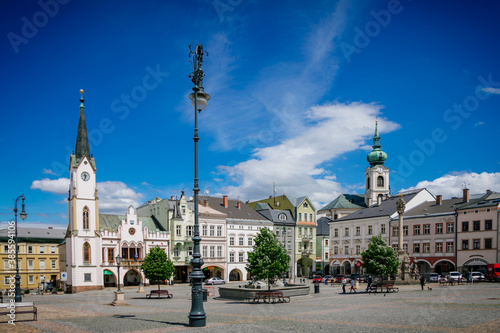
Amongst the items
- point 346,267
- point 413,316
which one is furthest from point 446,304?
point 346,267

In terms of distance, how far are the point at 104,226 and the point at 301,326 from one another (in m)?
48.0

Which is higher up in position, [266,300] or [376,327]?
[376,327]

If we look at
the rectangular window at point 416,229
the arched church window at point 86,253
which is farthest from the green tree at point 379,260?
the arched church window at point 86,253

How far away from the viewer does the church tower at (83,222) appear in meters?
54.0

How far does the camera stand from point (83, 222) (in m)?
55.1

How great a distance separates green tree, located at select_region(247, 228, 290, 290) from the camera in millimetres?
31656

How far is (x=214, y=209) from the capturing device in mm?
69562

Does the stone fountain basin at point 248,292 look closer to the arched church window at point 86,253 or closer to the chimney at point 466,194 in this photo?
the arched church window at point 86,253

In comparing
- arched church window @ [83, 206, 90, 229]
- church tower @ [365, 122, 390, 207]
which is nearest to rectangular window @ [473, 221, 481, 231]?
church tower @ [365, 122, 390, 207]

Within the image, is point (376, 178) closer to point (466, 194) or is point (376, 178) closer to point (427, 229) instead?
point (427, 229)

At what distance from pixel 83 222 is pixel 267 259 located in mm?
31735

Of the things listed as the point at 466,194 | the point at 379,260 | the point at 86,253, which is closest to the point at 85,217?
the point at 86,253

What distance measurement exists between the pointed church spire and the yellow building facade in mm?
20930

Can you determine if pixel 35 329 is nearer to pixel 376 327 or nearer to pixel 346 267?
pixel 376 327
